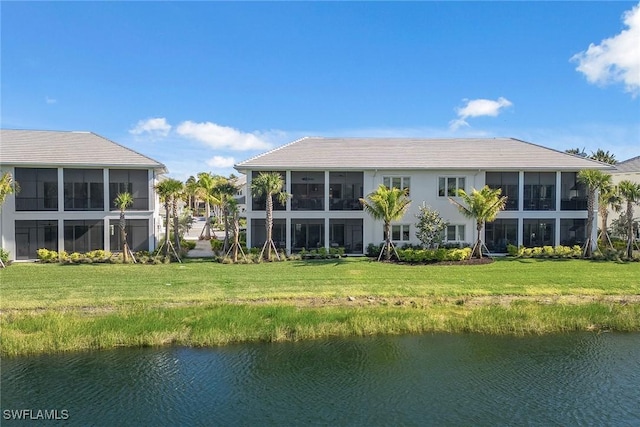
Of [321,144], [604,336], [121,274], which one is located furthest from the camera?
[321,144]

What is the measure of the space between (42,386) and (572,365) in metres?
14.4

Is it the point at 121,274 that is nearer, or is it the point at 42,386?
the point at 42,386

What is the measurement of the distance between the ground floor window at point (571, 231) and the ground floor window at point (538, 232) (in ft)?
2.21

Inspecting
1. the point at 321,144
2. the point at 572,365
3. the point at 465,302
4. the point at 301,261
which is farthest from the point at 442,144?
the point at 572,365

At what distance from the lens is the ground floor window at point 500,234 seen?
2895cm

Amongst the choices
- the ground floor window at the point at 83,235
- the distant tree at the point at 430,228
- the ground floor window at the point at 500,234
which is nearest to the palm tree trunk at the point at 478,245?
the distant tree at the point at 430,228

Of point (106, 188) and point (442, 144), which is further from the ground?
point (442, 144)

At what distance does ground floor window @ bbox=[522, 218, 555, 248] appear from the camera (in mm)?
29188

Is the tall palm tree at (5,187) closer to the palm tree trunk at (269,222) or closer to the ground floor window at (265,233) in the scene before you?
the ground floor window at (265,233)

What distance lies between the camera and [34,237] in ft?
86.4

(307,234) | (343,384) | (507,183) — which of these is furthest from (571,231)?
(343,384)

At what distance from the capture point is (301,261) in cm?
2566

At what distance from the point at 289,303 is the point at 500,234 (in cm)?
1816

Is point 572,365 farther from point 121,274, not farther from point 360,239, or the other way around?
point 121,274
